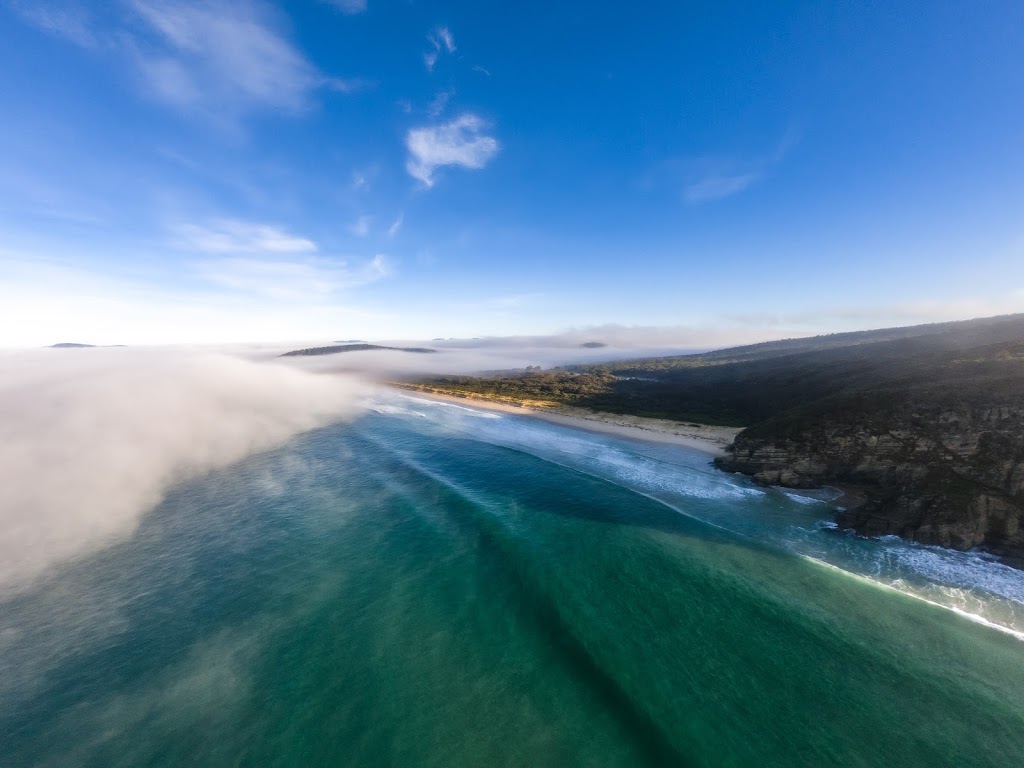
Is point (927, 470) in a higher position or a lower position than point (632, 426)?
higher

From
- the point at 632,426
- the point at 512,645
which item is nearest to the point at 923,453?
the point at 512,645

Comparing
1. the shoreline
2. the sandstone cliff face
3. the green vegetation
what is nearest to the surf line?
the sandstone cliff face

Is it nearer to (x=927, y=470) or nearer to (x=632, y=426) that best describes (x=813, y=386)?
(x=632, y=426)

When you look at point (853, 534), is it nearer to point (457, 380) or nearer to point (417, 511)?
point (417, 511)

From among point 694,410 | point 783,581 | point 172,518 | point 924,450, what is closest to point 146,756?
point 172,518

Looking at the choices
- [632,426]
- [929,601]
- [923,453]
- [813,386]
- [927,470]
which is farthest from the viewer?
[813,386]

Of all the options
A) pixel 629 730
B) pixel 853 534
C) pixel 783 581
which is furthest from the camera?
pixel 853 534

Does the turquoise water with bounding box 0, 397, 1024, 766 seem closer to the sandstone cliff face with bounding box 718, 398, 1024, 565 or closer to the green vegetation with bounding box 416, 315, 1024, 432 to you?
the sandstone cliff face with bounding box 718, 398, 1024, 565
